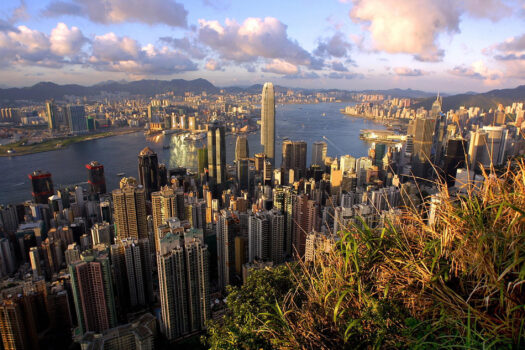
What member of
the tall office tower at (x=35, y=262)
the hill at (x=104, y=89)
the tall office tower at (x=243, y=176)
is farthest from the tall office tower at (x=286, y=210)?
the hill at (x=104, y=89)

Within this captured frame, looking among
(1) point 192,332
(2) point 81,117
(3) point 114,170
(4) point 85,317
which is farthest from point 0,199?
(2) point 81,117

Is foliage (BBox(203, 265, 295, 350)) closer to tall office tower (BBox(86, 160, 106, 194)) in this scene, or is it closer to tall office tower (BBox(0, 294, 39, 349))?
tall office tower (BBox(0, 294, 39, 349))

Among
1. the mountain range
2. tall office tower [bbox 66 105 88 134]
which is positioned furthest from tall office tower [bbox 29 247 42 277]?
the mountain range

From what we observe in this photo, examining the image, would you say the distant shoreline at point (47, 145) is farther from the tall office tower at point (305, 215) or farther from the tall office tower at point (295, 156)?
the tall office tower at point (305, 215)

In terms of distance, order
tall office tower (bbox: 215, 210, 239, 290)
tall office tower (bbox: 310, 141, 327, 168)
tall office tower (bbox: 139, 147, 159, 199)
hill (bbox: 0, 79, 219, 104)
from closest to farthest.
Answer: tall office tower (bbox: 215, 210, 239, 290)
tall office tower (bbox: 139, 147, 159, 199)
tall office tower (bbox: 310, 141, 327, 168)
hill (bbox: 0, 79, 219, 104)

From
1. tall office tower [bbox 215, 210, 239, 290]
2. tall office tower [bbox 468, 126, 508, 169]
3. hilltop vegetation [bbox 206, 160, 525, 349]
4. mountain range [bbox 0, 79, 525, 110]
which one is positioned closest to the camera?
hilltop vegetation [bbox 206, 160, 525, 349]

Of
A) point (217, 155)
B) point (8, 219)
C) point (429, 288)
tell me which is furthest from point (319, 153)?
point (429, 288)

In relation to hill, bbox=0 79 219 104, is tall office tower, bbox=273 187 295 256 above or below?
below
